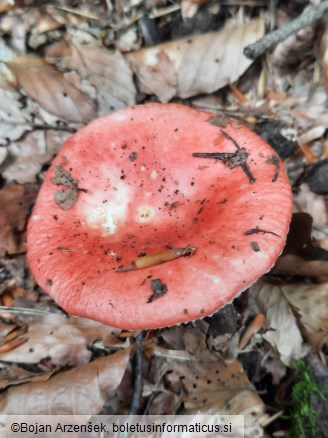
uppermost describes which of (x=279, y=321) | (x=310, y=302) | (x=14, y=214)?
(x=14, y=214)

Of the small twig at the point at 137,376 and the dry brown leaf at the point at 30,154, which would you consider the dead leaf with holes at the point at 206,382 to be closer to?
the small twig at the point at 137,376

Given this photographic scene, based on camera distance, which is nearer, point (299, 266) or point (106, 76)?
point (299, 266)

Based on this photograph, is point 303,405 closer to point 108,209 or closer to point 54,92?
point 108,209

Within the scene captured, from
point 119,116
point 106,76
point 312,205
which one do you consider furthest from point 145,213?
point 106,76

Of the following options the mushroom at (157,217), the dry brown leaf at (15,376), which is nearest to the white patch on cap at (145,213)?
the mushroom at (157,217)

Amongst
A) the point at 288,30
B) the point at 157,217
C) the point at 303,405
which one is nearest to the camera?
the point at 303,405

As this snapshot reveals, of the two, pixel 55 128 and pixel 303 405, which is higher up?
pixel 55 128

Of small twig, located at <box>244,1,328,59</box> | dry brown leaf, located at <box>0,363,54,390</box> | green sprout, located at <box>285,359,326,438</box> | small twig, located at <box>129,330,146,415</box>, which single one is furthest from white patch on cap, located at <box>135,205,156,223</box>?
small twig, located at <box>244,1,328,59</box>

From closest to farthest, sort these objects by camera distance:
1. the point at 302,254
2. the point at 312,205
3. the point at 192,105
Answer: the point at 302,254 → the point at 312,205 → the point at 192,105

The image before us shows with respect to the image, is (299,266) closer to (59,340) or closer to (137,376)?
(137,376)
